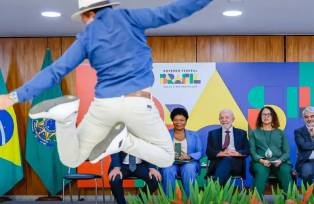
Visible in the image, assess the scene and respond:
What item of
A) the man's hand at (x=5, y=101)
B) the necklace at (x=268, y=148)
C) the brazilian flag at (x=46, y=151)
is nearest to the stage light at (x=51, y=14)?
the brazilian flag at (x=46, y=151)

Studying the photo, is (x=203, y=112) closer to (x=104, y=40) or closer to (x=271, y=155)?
(x=271, y=155)

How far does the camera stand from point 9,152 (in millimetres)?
7246

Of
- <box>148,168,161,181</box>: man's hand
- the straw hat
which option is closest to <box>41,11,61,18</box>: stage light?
<box>148,168,161,181</box>: man's hand

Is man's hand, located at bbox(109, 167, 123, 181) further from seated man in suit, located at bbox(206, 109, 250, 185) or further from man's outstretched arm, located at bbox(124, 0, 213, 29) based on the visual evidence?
man's outstretched arm, located at bbox(124, 0, 213, 29)

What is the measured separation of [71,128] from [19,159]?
20.3ft

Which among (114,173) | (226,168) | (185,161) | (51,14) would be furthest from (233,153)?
(51,14)

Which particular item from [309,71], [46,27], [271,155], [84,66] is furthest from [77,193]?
[309,71]

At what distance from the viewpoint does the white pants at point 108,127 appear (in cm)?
146

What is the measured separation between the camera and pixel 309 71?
7266mm

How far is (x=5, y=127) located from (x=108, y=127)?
6.04 m

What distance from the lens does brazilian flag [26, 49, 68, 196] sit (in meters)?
7.22

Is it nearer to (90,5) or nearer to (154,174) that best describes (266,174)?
(154,174)

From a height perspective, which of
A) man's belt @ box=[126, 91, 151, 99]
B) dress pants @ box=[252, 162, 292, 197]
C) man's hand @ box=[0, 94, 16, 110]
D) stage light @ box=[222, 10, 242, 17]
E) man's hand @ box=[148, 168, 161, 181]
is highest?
stage light @ box=[222, 10, 242, 17]

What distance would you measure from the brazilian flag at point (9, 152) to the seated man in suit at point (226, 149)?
9.29ft
